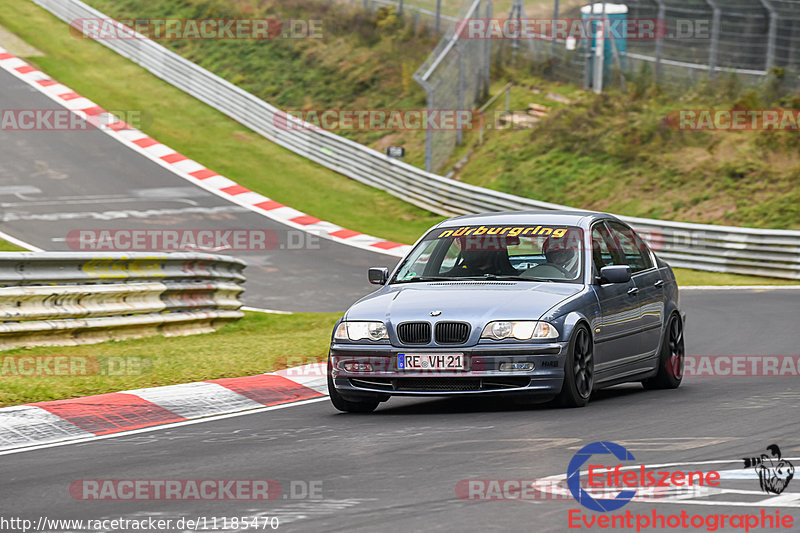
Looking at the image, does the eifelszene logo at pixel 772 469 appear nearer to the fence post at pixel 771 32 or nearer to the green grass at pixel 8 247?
the green grass at pixel 8 247

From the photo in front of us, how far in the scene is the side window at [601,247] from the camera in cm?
996

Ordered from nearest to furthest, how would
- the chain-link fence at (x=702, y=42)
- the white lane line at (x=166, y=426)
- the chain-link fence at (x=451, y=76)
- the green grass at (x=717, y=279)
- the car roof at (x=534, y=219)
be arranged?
the white lane line at (x=166, y=426) < the car roof at (x=534, y=219) < the green grass at (x=717, y=279) < the chain-link fence at (x=702, y=42) < the chain-link fence at (x=451, y=76)

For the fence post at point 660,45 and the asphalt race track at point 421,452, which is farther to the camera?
the fence post at point 660,45

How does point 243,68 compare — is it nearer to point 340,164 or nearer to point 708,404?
point 340,164

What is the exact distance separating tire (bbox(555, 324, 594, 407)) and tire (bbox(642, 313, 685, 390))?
148 cm

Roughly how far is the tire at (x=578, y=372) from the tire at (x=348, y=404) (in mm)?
1372

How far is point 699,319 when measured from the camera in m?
16.7

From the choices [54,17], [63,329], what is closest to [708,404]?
[63,329]

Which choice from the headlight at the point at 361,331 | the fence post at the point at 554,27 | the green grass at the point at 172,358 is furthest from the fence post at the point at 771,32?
the headlight at the point at 361,331

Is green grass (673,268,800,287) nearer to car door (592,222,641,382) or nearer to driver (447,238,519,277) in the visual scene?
car door (592,222,641,382)

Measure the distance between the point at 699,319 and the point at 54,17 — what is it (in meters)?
34.8

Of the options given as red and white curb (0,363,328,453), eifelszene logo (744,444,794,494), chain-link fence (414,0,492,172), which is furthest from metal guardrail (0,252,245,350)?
chain-link fence (414,0,492,172)

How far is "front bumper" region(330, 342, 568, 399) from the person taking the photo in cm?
869

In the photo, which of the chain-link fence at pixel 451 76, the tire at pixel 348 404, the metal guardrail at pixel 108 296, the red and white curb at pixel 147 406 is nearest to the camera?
the red and white curb at pixel 147 406
